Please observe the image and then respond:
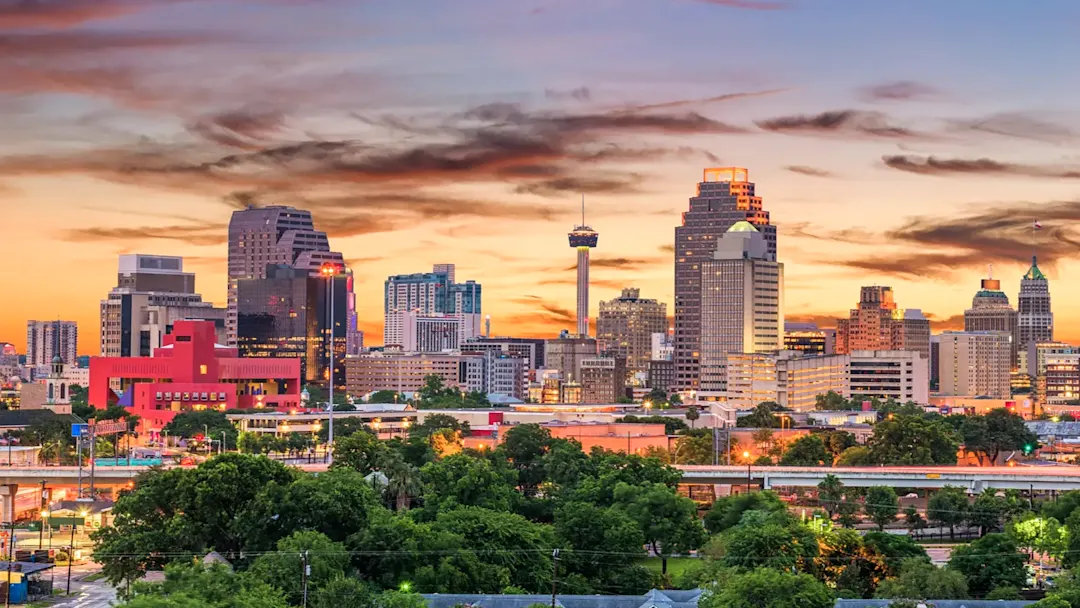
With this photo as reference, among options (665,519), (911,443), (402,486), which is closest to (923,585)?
(665,519)

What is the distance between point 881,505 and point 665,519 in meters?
23.9

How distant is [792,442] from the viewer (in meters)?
136

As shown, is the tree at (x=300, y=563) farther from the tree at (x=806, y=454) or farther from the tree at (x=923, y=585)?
the tree at (x=806, y=454)

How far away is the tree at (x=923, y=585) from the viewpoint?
65.4 meters

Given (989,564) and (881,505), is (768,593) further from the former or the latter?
(881,505)

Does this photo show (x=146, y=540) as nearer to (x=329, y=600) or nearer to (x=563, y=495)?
(x=329, y=600)

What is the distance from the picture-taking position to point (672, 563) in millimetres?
82938

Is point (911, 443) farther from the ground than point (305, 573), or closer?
farther from the ground

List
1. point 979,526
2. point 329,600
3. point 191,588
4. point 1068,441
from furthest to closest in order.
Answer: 1. point 1068,441
2. point 979,526
3. point 329,600
4. point 191,588

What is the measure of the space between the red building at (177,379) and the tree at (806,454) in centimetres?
7168

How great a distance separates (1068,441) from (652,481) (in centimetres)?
8883

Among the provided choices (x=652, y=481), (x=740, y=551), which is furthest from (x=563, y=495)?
(x=740, y=551)

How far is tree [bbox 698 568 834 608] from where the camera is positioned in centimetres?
5753

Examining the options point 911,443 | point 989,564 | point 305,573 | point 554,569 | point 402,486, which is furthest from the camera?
point 911,443
